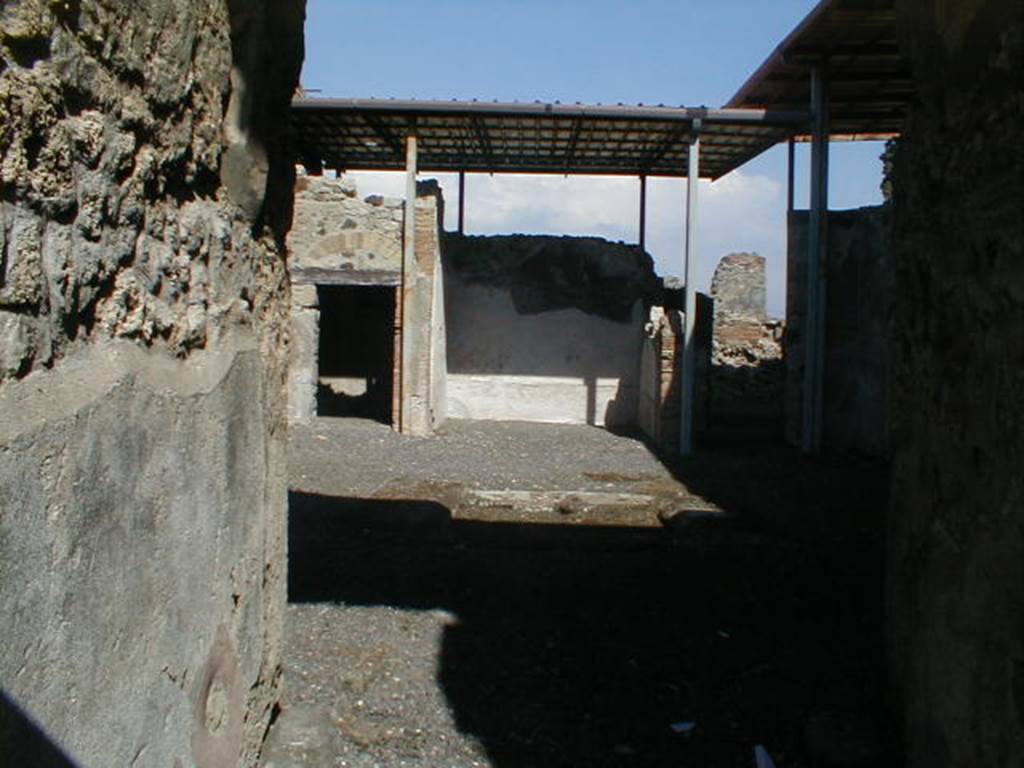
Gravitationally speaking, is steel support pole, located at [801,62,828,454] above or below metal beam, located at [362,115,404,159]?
below

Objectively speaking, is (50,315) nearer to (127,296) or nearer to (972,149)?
(127,296)

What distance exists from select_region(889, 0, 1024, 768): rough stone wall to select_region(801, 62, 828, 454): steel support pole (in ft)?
23.6

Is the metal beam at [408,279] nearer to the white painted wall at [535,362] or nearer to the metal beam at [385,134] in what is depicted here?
the metal beam at [385,134]

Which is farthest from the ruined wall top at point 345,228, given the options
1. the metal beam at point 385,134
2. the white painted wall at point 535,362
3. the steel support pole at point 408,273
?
the white painted wall at point 535,362

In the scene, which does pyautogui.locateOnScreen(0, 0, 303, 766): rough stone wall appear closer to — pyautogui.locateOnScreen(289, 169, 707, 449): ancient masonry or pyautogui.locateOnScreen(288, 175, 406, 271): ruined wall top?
pyautogui.locateOnScreen(288, 175, 406, 271): ruined wall top

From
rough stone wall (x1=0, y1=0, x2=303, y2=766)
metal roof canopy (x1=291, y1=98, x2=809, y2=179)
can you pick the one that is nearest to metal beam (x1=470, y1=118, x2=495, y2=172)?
metal roof canopy (x1=291, y1=98, x2=809, y2=179)

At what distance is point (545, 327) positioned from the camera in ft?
43.6

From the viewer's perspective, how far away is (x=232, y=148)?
248 cm

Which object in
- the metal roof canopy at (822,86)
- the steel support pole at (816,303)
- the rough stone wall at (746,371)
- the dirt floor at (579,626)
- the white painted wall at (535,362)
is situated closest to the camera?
the dirt floor at (579,626)

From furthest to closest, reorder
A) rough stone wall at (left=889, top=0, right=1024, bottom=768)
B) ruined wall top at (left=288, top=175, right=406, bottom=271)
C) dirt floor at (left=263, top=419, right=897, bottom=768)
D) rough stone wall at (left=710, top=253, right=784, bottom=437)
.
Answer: rough stone wall at (left=710, top=253, right=784, bottom=437), ruined wall top at (left=288, top=175, right=406, bottom=271), dirt floor at (left=263, top=419, right=897, bottom=768), rough stone wall at (left=889, top=0, right=1024, bottom=768)

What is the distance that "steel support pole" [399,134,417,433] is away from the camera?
1095 cm

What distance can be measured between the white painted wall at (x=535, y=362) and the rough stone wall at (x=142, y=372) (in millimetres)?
10373

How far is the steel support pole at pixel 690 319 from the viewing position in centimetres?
1003

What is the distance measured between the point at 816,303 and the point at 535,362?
Result: 4322 millimetres
